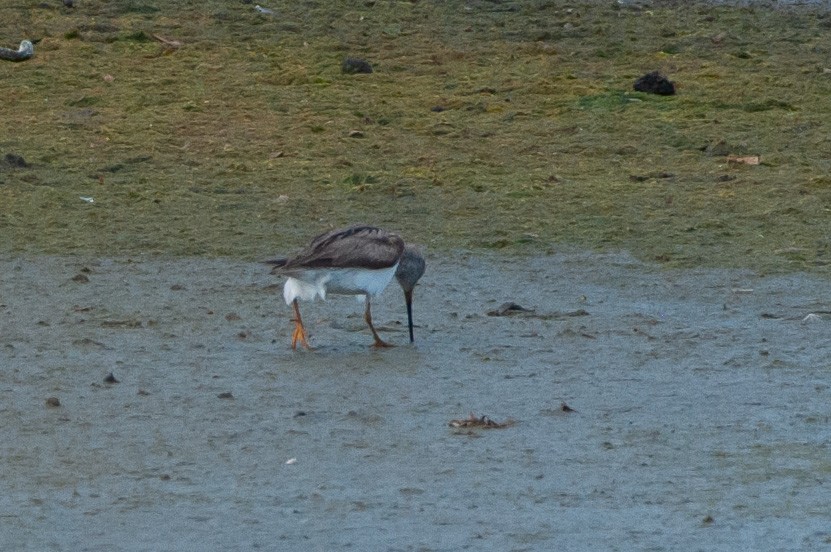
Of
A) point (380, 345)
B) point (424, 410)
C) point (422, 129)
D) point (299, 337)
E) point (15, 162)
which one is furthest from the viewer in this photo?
point (422, 129)

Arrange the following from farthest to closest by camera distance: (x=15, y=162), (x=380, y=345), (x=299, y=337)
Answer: (x=15, y=162) → (x=380, y=345) → (x=299, y=337)

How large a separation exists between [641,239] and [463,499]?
4.24 metres

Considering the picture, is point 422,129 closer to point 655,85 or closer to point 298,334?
point 655,85

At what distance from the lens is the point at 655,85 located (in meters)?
12.4

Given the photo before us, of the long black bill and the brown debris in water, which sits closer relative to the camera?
the brown debris in water

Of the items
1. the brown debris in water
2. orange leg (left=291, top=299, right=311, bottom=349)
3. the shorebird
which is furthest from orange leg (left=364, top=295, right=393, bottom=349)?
the brown debris in water

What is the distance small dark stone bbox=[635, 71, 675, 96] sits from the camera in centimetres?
1241

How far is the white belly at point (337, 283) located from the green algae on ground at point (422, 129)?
5.33ft

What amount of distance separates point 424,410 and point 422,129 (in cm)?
544

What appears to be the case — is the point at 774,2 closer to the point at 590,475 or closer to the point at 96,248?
the point at 96,248

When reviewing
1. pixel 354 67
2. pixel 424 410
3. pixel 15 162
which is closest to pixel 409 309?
pixel 424 410

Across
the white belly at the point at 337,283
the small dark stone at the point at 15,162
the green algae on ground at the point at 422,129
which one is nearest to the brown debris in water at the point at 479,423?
the white belly at the point at 337,283

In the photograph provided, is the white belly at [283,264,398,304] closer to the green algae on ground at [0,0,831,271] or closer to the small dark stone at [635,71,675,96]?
the green algae on ground at [0,0,831,271]

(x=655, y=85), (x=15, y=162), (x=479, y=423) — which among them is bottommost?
(x=15, y=162)
